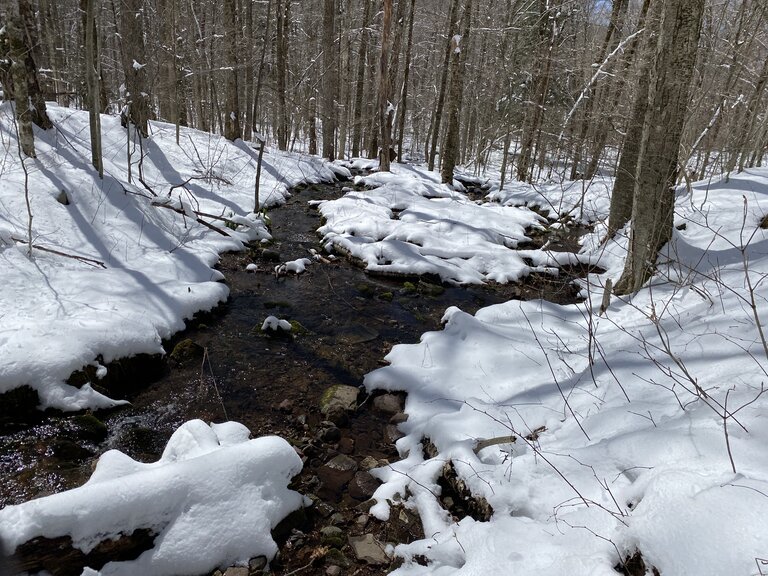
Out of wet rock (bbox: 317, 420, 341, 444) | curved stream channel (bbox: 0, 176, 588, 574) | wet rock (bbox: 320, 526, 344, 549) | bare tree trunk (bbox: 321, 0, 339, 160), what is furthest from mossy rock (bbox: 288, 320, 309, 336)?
bare tree trunk (bbox: 321, 0, 339, 160)

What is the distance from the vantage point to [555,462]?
2.64 meters

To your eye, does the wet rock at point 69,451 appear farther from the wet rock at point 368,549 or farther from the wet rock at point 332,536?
the wet rock at point 368,549

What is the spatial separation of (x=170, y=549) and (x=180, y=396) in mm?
2045

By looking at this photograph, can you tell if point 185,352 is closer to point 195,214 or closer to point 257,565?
point 257,565

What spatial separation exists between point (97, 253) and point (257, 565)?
199 inches

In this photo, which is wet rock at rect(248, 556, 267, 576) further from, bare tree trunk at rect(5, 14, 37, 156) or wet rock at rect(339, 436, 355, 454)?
bare tree trunk at rect(5, 14, 37, 156)

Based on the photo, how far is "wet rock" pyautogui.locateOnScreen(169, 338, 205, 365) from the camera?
480 centimetres

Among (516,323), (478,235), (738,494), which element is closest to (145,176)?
(478,235)

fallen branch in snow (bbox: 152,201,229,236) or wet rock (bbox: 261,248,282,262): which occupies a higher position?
fallen branch in snow (bbox: 152,201,229,236)

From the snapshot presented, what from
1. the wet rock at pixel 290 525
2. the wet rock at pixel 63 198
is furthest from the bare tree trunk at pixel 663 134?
the wet rock at pixel 63 198

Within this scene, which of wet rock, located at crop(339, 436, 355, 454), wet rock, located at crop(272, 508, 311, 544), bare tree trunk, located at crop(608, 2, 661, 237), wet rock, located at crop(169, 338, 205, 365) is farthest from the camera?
bare tree trunk, located at crop(608, 2, 661, 237)

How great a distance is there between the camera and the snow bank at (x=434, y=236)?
767cm

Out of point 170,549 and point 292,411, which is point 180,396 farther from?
point 170,549

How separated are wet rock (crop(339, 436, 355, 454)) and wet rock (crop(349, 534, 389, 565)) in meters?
0.94
